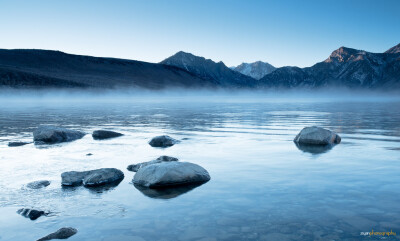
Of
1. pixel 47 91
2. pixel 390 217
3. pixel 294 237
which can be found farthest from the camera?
pixel 47 91

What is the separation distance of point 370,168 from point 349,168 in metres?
0.56

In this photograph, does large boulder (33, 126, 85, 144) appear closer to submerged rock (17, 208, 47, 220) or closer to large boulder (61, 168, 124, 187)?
large boulder (61, 168, 124, 187)

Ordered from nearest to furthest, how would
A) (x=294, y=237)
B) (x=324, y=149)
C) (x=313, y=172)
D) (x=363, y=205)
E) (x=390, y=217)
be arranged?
(x=294, y=237) → (x=390, y=217) → (x=363, y=205) → (x=313, y=172) → (x=324, y=149)

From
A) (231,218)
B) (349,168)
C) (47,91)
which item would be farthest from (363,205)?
(47,91)

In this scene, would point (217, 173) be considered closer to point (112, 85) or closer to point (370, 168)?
point (370, 168)

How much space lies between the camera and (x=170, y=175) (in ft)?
28.3

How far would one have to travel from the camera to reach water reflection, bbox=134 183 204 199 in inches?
309

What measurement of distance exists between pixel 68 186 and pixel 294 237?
5385 mm

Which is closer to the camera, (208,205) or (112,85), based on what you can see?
(208,205)

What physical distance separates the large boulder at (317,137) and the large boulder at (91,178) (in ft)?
26.7

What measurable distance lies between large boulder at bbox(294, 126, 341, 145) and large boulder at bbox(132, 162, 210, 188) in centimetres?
675

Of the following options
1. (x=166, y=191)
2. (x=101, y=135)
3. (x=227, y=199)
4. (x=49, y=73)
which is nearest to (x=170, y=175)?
(x=166, y=191)

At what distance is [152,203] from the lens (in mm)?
7312

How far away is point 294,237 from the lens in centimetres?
553
